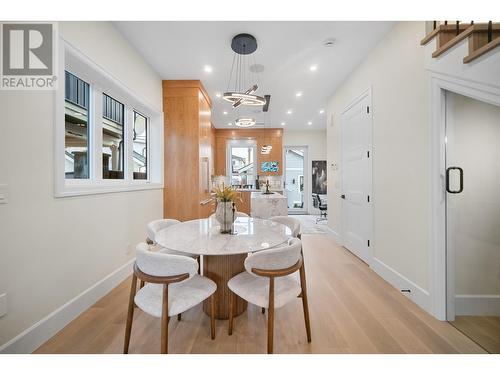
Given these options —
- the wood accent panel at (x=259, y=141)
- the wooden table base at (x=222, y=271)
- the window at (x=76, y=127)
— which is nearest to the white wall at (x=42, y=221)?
Result: the window at (x=76, y=127)

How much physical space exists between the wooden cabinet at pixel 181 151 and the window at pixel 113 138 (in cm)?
87

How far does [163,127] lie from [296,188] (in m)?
5.56

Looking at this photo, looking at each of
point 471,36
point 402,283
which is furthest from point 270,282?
point 471,36

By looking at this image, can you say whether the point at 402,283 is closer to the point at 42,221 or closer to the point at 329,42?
the point at 329,42

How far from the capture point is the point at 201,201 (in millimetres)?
4082

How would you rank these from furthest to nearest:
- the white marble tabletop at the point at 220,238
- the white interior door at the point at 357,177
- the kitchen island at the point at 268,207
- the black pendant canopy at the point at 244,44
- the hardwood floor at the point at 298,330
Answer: the kitchen island at the point at 268,207 → the white interior door at the point at 357,177 → the black pendant canopy at the point at 244,44 → the hardwood floor at the point at 298,330 → the white marble tabletop at the point at 220,238

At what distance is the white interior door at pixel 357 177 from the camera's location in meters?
3.12

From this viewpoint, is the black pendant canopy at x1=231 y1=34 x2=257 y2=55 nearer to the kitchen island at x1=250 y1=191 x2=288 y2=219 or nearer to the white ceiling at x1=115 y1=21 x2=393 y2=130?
the white ceiling at x1=115 y1=21 x2=393 y2=130

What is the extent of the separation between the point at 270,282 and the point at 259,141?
635cm

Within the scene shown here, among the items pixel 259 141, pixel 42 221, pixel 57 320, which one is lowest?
pixel 57 320

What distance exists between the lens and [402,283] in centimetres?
238

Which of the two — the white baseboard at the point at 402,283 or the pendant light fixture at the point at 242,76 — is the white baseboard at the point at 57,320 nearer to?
the pendant light fixture at the point at 242,76
